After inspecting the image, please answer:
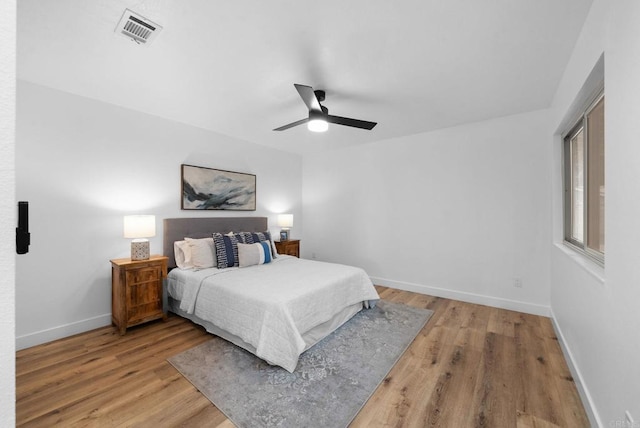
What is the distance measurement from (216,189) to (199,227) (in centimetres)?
63

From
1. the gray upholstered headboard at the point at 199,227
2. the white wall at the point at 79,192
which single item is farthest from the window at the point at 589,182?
the white wall at the point at 79,192

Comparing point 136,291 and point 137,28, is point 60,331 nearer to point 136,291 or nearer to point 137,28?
point 136,291

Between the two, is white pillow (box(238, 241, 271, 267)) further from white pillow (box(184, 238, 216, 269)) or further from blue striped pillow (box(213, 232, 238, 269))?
white pillow (box(184, 238, 216, 269))

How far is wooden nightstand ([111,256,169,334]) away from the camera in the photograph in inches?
110

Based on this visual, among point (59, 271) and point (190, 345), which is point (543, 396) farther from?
point (59, 271)

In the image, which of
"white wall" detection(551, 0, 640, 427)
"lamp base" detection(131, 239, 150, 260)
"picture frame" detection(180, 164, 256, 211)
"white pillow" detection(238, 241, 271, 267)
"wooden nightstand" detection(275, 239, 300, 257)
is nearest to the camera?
"white wall" detection(551, 0, 640, 427)

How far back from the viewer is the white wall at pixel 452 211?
3.29 metres

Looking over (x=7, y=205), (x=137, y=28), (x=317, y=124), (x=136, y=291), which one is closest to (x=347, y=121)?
(x=317, y=124)

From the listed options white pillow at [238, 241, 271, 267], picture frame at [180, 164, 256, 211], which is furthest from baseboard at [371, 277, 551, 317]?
picture frame at [180, 164, 256, 211]

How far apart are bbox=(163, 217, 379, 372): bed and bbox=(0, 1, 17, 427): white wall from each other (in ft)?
5.43

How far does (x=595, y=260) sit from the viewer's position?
1.87 meters

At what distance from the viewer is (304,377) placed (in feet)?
6.77

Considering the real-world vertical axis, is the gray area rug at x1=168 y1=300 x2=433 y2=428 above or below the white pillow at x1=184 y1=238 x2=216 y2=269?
below

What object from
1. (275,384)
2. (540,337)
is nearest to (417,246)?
(540,337)
